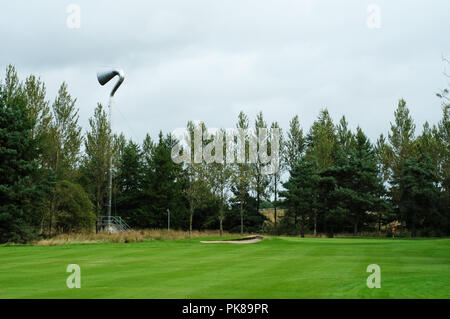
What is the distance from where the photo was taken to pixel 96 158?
45.7 metres

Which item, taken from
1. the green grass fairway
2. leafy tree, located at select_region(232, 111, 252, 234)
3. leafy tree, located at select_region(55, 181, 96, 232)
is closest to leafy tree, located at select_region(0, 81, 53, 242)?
leafy tree, located at select_region(55, 181, 96, 232)

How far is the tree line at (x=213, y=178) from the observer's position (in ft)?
112

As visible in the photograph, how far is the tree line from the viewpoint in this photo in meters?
34.3

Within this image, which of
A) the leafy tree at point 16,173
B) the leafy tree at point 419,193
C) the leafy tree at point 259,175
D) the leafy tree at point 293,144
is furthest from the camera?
the leafy tree at point 293,144

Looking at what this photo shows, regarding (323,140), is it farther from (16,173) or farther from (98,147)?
(16,173)

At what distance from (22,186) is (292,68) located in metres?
25.3

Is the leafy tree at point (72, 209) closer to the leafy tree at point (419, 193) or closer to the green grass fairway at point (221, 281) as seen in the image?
the green grass fairway at point (221, 281)

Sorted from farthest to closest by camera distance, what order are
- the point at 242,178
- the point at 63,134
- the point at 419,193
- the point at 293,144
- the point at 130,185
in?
1. the point at 130,185
2. the point at 293,144
3. the point at 242,178
4. the point at 419,193
5. the point at 63,134

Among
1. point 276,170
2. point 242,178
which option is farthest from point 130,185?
point 276,170

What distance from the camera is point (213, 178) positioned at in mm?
50781

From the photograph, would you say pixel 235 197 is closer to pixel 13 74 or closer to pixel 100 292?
pixel 13 74

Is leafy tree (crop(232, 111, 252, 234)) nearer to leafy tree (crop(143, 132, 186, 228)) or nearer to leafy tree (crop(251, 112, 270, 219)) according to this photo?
leafy tree (crop(251, 112, 270, 219))

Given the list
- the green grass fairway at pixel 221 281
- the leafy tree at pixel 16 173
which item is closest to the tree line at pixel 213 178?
the leafy tree at pixel 16 173
